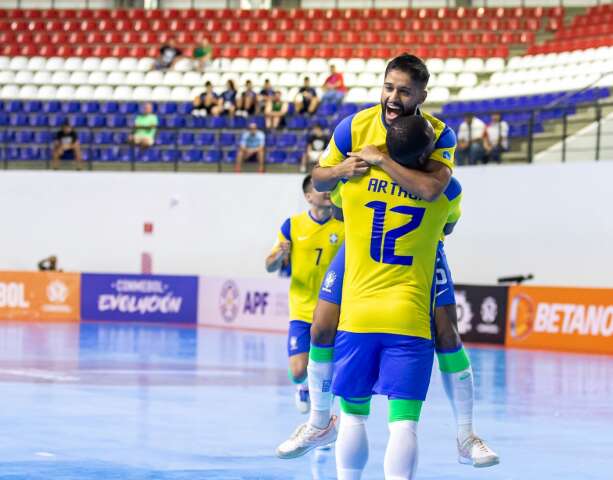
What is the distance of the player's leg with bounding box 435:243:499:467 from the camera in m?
6.74

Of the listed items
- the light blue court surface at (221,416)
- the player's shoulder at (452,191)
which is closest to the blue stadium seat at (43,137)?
the light blue court surface at (221,416)

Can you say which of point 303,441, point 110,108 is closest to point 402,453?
point 303,441

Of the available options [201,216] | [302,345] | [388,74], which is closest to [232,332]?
[201,216]

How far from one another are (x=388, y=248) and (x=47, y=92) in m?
28.4

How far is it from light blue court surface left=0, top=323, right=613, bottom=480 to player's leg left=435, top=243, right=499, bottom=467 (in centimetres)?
148

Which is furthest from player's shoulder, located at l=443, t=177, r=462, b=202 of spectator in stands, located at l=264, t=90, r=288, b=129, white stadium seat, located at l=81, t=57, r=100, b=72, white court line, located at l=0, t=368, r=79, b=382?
white stadium seat, located at l=81, t=57, r=100, b=72

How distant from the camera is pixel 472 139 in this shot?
24391 mm

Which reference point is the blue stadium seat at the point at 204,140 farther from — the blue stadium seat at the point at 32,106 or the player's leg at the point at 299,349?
the player's leg at the point at 299,349

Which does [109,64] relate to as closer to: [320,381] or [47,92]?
[47,92]

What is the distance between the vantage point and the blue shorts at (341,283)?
257 inches

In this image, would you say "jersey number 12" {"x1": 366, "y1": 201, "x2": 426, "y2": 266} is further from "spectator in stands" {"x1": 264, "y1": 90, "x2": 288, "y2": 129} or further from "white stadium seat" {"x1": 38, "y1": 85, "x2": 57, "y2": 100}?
"white stadium seat" {"x1": 38, "y1": 85, "x2": 57, "y2": 100}

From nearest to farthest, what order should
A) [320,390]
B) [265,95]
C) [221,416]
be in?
[320,390], [221,416], [265,95]

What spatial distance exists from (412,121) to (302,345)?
4.90 meters

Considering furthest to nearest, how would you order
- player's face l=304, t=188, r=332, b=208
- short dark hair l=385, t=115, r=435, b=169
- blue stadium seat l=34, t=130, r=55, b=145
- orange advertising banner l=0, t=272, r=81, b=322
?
blue stadium seat l=34, t=130, r=55, b=145, orange advertising banner l=0, t=272, r=81, b=322, player's face l=304, t=188, r=332, b=208, short dark hair l=385, t=115, r=435, b=169
